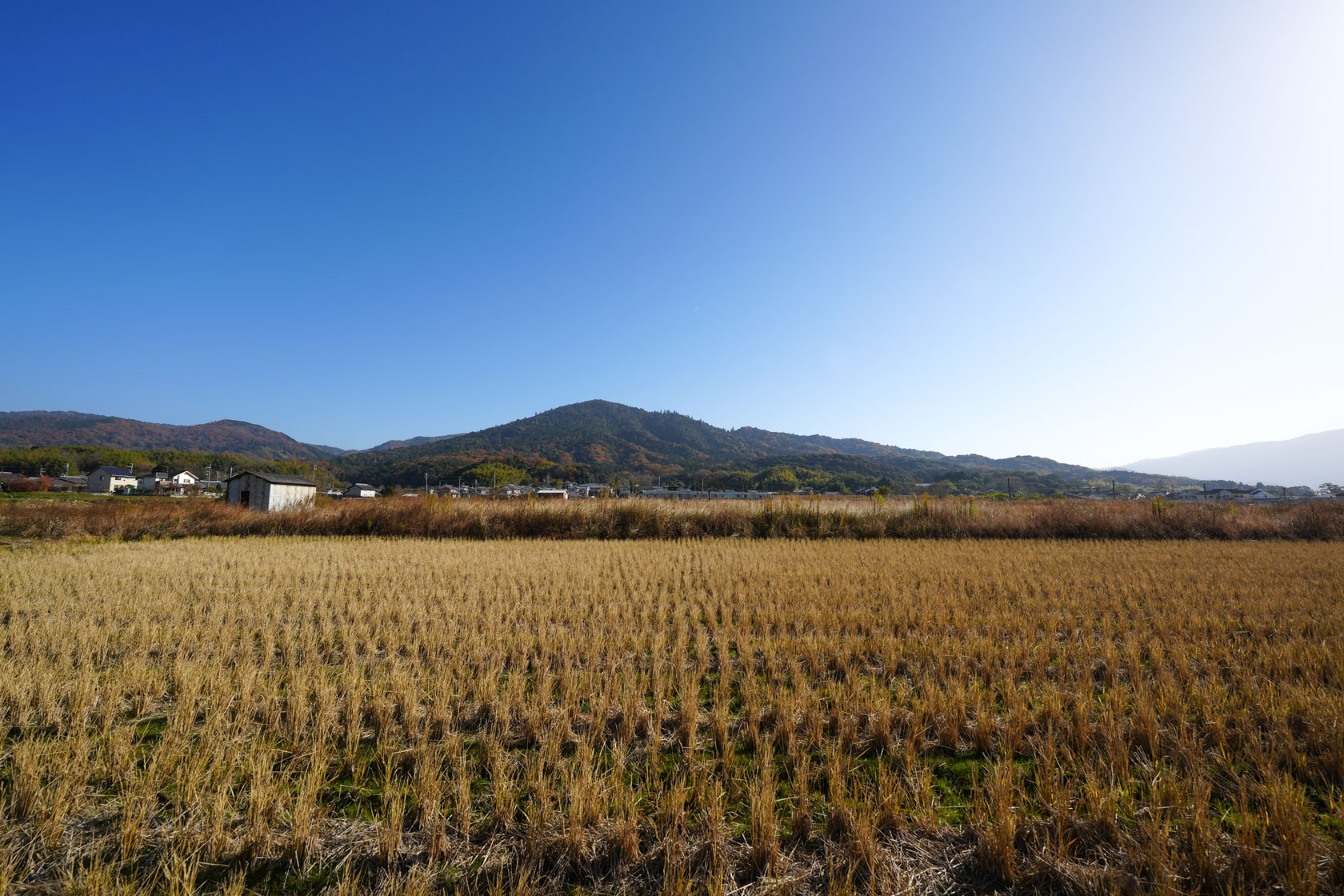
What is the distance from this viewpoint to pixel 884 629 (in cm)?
720

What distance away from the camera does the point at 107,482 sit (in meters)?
73.6

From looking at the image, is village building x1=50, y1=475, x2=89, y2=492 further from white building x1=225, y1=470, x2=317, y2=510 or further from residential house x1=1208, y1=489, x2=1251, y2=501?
residential house x1=1208, y1=489, x2=1251, y2=501

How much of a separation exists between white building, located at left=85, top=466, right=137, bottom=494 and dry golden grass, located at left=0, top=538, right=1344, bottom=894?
318 feet

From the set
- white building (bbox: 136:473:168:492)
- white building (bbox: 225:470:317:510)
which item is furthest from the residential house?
white building (bbox: 136:473:168:492)

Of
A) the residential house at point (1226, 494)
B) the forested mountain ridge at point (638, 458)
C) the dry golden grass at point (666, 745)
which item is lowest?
the dry golden grass at point (666, 745)

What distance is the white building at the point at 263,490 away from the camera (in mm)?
30812

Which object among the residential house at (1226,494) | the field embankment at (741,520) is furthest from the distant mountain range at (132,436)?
the residential house at (1226,494)

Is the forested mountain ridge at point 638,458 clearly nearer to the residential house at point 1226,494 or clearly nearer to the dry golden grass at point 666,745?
the residential house at point 1226,494

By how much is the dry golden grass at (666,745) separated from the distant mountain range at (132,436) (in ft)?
633

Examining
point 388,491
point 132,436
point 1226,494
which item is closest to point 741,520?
point 388,491

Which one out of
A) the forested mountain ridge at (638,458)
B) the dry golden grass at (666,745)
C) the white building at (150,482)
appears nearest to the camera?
the dry golden grass at (666,745)

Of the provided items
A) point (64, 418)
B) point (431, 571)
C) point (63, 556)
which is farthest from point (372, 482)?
point (64, 418)

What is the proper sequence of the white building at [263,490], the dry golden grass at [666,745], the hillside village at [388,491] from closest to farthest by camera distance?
the dry golden grass at [666,745] → the hillside village at [388,491] → the white building at [263,490]

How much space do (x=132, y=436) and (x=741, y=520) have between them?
254969 millimetres
